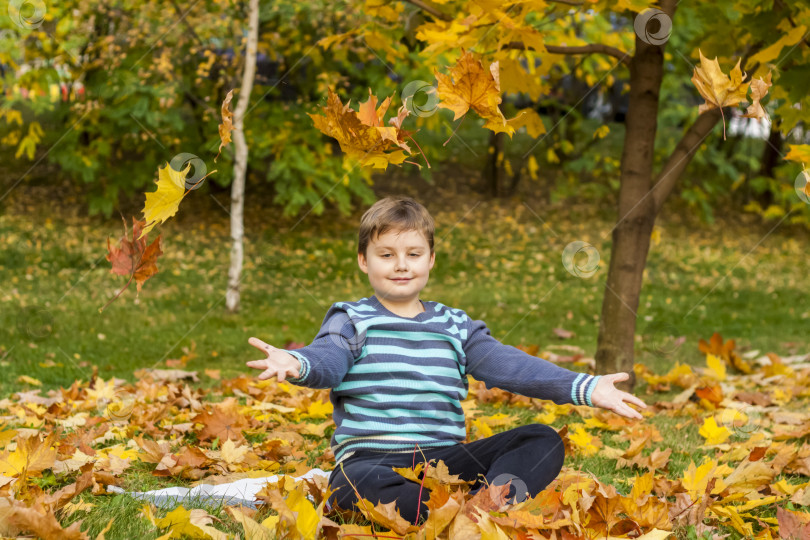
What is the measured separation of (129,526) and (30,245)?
10.1 m

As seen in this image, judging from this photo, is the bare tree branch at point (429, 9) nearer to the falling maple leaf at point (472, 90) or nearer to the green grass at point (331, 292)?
the falling maple leaf at point (472, 90)

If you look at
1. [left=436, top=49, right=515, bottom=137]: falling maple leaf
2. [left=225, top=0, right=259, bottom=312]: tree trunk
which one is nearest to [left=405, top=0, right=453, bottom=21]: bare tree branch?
[left=436, top=49, right=515, bottom=137]: falling maple leaf

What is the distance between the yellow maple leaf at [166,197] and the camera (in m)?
2.14

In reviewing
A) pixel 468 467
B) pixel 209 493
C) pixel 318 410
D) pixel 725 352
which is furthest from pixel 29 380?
pixel 725 352

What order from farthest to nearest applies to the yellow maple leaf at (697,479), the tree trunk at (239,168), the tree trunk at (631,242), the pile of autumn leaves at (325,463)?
the tree trunk at (239,168) < the tree trunk at (631,242) < the yellow maple leaf at (697,479) < the pile of autumn leaves at (325,463)

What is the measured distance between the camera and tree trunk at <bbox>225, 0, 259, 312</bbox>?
746cm

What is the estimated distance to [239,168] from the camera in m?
7.78

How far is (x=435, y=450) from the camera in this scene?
2.38 m

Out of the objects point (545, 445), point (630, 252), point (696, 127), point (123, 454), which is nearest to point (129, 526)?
point (123, 454)

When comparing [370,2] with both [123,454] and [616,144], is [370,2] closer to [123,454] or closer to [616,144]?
[123,454]

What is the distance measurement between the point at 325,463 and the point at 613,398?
4.39ft

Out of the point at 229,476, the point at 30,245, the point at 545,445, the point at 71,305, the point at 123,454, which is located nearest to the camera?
the point at 545,445

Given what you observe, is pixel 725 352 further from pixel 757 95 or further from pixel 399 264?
pixel 399 264

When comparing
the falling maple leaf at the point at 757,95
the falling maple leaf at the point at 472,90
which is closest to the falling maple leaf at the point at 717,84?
the falling maple leaf at the point at 757,95
